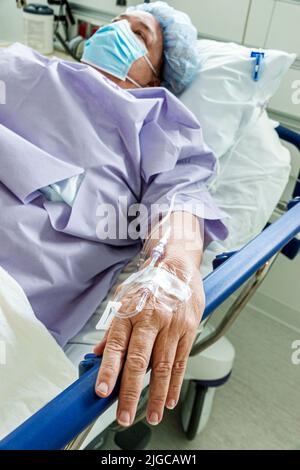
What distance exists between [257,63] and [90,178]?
681 millimetres

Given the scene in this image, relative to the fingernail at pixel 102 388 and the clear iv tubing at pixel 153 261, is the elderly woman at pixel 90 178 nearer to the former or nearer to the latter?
the clear iv tubing at pixel 153 261

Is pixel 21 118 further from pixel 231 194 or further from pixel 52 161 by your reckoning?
pixel 231 194

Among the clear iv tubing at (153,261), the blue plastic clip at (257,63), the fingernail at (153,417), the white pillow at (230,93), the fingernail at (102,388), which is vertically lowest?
the fingernail at (153,417)

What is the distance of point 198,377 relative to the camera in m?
1.49

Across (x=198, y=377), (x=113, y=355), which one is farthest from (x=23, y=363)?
(x=198, y=377)

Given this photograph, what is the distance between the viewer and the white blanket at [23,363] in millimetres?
733

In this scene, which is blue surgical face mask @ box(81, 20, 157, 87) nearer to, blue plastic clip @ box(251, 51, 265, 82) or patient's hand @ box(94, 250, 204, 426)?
blue plastic clip @ box(251, 51, 265, 82)

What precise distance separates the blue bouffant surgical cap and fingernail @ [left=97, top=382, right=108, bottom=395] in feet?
3.51

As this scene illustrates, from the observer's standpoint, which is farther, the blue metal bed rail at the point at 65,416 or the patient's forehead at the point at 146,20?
the patient's forehead at the point at 146,20

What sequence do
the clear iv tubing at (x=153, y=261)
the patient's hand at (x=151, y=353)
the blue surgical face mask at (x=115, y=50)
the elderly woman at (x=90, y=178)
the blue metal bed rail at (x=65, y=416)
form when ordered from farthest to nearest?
the blue surgical face mask at (x=115, y=50) → the elderly woman at (x=90, y=178) → the clear iv tubing at (x=153, y=261) → the patient's hand at (x=151, y=353) → the blue metal bed rail at (x=65, y=416)

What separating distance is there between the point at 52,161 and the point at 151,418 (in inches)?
24.6

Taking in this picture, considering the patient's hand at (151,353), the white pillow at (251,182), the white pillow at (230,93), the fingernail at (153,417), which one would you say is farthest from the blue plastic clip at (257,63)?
the fingernail at (153,417)

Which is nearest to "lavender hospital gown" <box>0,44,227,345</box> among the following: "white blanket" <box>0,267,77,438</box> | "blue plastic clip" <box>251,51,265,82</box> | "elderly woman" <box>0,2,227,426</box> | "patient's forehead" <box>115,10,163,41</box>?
"elderly woman" <box>0,2,227,426</box>

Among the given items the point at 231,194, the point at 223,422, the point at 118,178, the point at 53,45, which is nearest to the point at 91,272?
the point at 118,178
